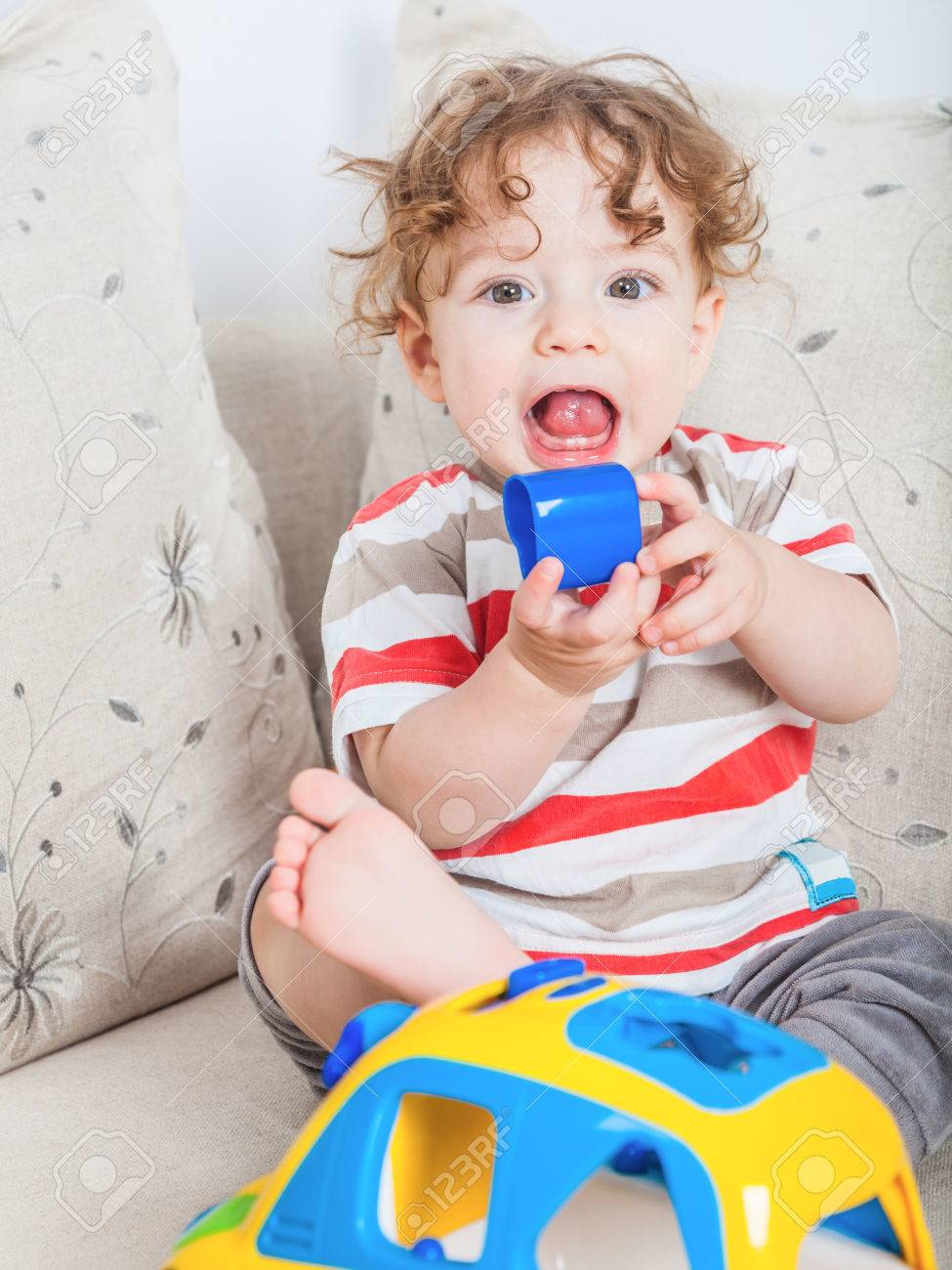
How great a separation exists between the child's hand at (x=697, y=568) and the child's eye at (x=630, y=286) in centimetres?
18

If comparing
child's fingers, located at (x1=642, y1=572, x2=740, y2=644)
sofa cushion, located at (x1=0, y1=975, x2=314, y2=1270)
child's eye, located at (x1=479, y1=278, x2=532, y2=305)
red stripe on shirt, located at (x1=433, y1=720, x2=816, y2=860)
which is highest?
child's eye, located at (x1=479, y1=278, x2=532, y2=305)

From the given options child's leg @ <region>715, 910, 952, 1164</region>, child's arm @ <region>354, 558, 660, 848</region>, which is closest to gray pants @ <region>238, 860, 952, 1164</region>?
child's leg @ <region>715, 910, 952, 1164</region>

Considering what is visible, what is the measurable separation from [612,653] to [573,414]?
0.67 feet

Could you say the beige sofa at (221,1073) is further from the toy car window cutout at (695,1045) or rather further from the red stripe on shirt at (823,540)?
the red stripe on shirt at (823,540)

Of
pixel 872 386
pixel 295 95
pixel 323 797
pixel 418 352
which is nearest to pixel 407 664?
pixel 323 797

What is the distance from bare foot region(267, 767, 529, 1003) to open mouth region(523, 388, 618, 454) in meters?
0.27

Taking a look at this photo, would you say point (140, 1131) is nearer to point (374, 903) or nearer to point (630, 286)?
point (374, 903)

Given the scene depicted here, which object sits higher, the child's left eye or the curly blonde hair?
the curly blonde hair

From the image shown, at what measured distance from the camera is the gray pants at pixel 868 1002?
2.09 feet

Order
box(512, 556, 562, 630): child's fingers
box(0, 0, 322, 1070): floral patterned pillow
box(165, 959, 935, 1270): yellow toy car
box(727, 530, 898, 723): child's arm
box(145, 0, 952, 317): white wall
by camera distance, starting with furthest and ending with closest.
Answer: box(145, 0, 952, 317): white wall → box(0, 0, 322, 1070): floral patterned pillow → box(727, 530, 898, 723): child's arm → box(512, 556, 562, 630): child's fingers → box(165, 959, 935, 1270): yellow toy car

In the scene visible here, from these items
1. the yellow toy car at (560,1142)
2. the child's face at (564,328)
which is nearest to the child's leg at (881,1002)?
the yellow toy car at (560,1142)

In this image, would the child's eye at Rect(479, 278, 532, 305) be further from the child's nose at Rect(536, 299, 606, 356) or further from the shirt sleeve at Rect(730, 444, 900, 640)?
the shirt sleeve at Rect(730, 444, 900, 640)

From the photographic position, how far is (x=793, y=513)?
83cm

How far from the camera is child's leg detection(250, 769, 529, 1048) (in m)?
0.59
